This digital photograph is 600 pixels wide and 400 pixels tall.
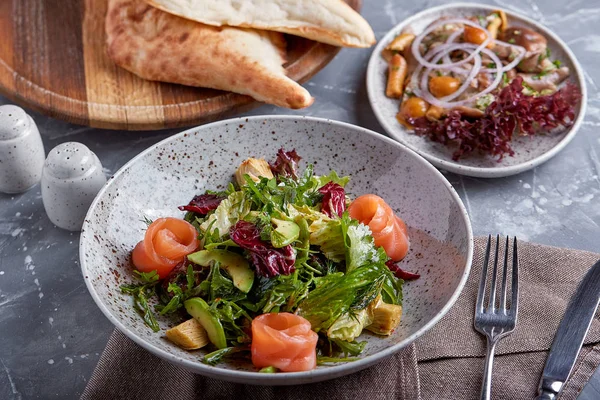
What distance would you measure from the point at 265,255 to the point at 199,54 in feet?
5.04

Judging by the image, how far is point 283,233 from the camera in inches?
89.8

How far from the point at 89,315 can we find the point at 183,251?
618 millimetres

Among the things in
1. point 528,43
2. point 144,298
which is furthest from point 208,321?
point 528,43

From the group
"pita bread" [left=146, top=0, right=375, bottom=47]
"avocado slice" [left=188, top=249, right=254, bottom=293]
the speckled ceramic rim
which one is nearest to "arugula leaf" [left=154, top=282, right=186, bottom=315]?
"avocado slice" [left=188, top=249, right=254, bottom=293]

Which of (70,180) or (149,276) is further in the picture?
(70,180)

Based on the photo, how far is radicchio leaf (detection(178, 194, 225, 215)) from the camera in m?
2.73

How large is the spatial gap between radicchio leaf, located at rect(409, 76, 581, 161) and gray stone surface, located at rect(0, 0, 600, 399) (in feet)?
0.57

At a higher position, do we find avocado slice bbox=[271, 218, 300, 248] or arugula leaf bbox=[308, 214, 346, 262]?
avocado slice bbox=[271, 218, 300, 248]

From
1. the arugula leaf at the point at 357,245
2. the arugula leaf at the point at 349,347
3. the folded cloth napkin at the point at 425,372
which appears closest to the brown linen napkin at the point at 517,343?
the folded cloth napkin at the point at 425,372

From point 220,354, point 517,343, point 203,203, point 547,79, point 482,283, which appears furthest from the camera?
point 547,79

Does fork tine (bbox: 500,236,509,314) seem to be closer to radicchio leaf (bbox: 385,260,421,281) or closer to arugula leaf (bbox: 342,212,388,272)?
radicchio leaf (bbox: 385,260,421,281)

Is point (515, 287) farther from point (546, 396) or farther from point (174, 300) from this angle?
point (174, 300)

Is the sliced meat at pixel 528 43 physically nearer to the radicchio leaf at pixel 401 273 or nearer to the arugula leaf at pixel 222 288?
the radicchio leaf at pixel 401 273

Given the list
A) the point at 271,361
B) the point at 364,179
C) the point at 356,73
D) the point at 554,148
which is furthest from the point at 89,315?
the point at 554,148
